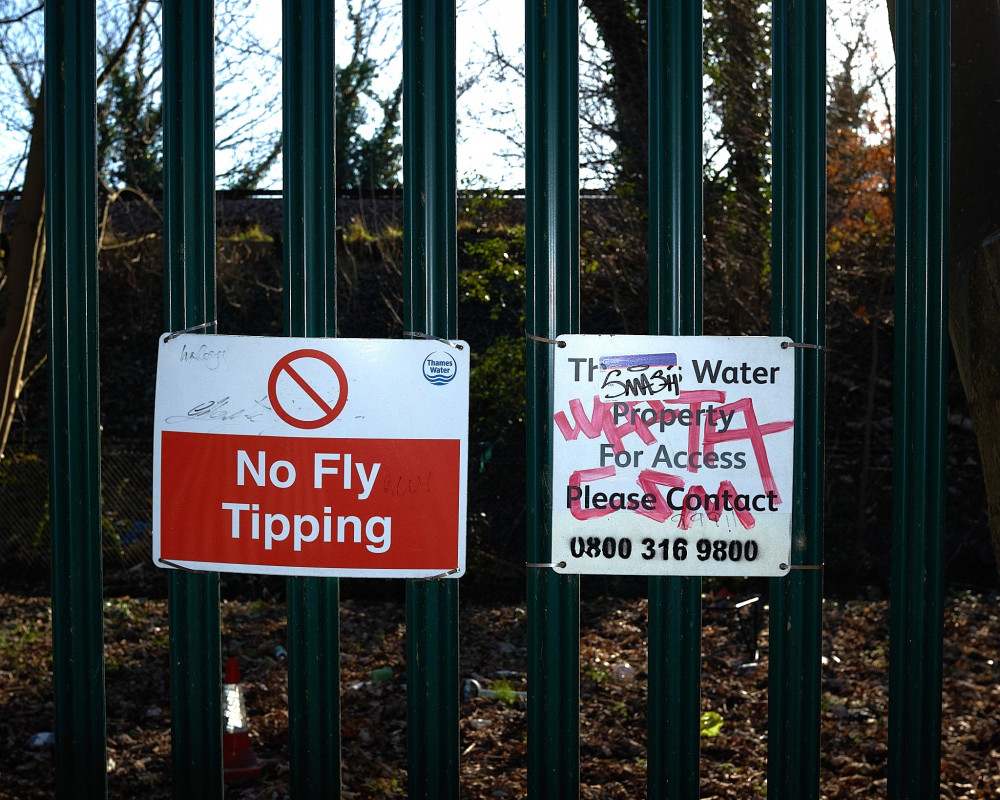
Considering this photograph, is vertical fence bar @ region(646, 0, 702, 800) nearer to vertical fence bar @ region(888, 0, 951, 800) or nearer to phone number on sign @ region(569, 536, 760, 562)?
phone number on sign @ region(569, 536, 760, 562)

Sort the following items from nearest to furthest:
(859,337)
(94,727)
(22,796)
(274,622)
A: (94,727), (22,796), (274,622), (859,337)

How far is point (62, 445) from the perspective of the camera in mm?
2684

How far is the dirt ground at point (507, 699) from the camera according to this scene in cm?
481

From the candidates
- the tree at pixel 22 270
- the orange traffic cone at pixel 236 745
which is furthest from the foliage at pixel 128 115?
the orange traffic cone at pixel 236 745

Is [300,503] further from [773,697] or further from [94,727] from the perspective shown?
[773,697]

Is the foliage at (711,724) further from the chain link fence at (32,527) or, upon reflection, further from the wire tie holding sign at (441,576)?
the chain link fence at (32,527)

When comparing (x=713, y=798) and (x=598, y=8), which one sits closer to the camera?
(x=713, y=798)

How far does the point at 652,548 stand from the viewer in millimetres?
2596

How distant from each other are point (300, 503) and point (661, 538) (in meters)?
0.99

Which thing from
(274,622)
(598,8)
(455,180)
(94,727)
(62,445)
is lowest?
(274,622)

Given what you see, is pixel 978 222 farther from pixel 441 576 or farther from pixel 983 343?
pixel 441 576

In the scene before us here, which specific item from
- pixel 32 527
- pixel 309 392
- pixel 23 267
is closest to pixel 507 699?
pixel 309 392

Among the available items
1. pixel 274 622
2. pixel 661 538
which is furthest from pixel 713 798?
pixel 274 622

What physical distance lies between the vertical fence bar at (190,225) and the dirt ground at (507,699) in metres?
2.17
